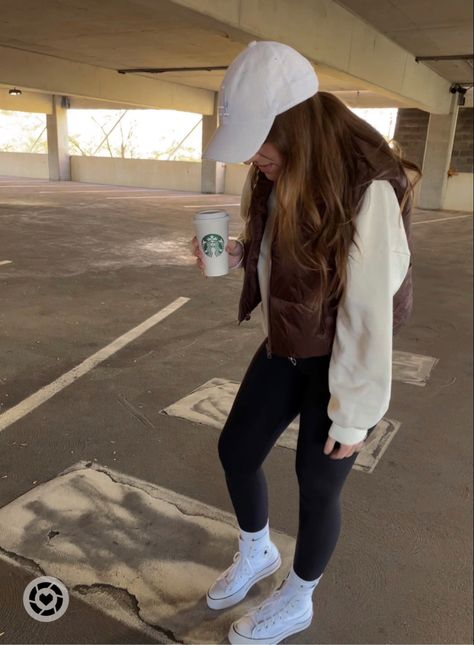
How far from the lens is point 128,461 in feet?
6.57

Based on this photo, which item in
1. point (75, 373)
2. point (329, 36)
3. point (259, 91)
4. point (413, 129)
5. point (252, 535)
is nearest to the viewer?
point (259, 91)

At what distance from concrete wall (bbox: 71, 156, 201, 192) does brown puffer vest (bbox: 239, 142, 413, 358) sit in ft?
48.6

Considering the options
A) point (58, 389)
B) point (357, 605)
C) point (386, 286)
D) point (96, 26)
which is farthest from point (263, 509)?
point (96, 26)

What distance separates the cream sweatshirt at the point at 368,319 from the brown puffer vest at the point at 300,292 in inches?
1.2

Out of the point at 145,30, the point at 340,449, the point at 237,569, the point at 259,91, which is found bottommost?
the point at 237,569

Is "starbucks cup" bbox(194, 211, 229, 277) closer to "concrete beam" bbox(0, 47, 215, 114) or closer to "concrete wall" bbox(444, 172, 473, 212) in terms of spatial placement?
"concrete beam" bbox(0, 47, 215, 114)

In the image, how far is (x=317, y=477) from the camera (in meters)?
1.09

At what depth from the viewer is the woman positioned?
0.86 metres

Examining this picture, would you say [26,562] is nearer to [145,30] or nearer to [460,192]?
[145,30]

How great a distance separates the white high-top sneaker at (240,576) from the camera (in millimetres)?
1365

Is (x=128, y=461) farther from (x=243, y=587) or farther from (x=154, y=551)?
(x=243, y=587)

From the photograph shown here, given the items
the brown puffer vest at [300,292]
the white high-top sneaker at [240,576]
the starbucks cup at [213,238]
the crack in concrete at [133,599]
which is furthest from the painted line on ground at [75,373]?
the brown puffer vest at [300,292]

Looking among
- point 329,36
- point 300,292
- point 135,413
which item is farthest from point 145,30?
point 300,292

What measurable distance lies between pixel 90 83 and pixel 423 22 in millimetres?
6508
